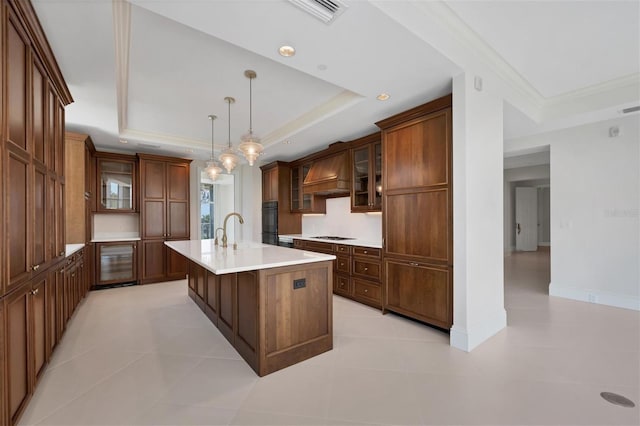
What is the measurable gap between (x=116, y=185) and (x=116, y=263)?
1.48 meters

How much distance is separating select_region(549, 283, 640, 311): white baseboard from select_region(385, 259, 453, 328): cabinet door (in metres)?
2.78

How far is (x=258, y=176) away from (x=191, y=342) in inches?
188

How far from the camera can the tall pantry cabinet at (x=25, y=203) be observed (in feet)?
5.08

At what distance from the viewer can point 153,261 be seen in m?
5.38

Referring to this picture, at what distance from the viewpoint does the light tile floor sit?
5.84ft

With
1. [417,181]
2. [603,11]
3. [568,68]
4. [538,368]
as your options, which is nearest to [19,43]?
[417,181]

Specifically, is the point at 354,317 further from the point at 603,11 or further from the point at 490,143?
the point at 603,11

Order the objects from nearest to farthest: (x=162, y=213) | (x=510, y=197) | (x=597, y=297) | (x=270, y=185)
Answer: (x=597, y=297)
(x=162, y=213)
(x=270, y=185)
(x=510, y=197)

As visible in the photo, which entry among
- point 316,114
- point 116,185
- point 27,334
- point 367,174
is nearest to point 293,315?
point 27,334

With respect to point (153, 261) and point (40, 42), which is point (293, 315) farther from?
point (153, 261)

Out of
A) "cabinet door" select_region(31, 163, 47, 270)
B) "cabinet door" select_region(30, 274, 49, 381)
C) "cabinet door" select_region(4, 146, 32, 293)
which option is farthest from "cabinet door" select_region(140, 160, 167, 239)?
"cabinet door" select_region(4, 146, 32, 293)

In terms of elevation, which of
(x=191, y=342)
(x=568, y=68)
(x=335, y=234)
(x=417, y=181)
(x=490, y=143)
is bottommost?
(x=191, y=342)

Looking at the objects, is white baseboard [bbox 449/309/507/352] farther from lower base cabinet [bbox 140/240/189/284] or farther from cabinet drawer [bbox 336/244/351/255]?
lower base cabinet [bbox 140/240/189/284]

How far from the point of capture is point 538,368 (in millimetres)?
2291
